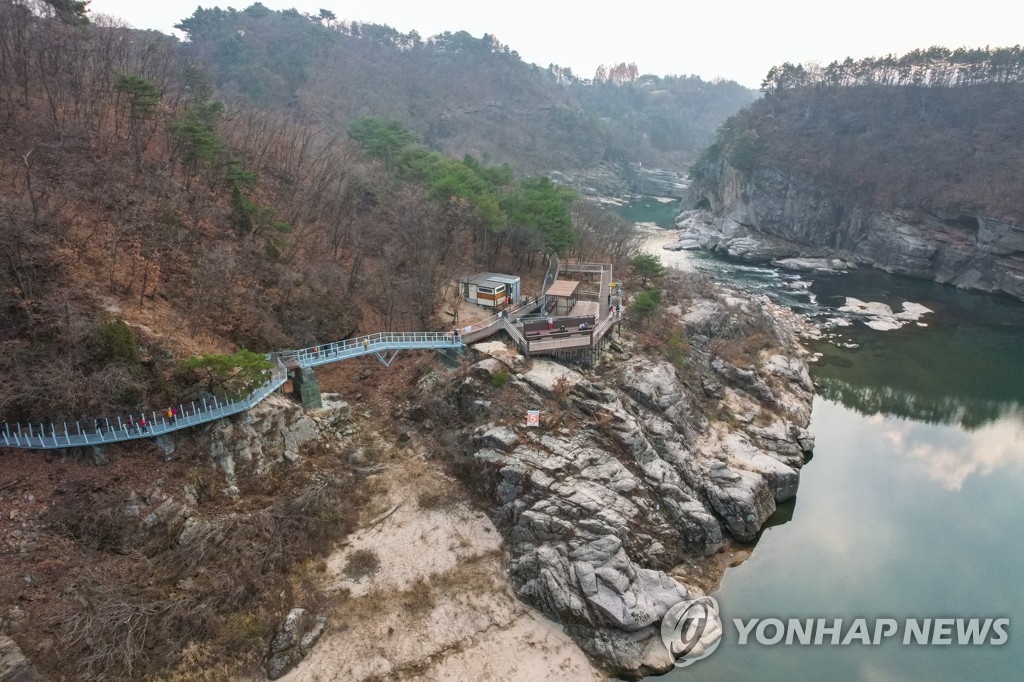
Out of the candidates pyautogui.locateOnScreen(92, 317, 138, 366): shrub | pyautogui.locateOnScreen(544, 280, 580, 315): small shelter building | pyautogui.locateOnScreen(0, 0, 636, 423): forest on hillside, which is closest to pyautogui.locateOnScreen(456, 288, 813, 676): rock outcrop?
pyautogui.locateOnScreen(544, 280, 580, 315): small shelter building

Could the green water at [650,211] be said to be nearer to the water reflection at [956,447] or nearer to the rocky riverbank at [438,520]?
the water reflection at [956,447]

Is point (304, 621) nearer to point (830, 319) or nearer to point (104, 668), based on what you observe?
point (104, 668)

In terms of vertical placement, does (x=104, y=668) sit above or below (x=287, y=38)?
below

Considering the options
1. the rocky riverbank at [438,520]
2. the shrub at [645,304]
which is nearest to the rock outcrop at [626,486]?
the rocky riverbank at [438,520]

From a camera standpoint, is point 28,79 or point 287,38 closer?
point 28,79

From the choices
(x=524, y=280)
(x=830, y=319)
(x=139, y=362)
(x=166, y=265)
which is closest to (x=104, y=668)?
(x=139, y=362)

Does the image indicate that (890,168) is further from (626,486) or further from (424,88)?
(424,88)
